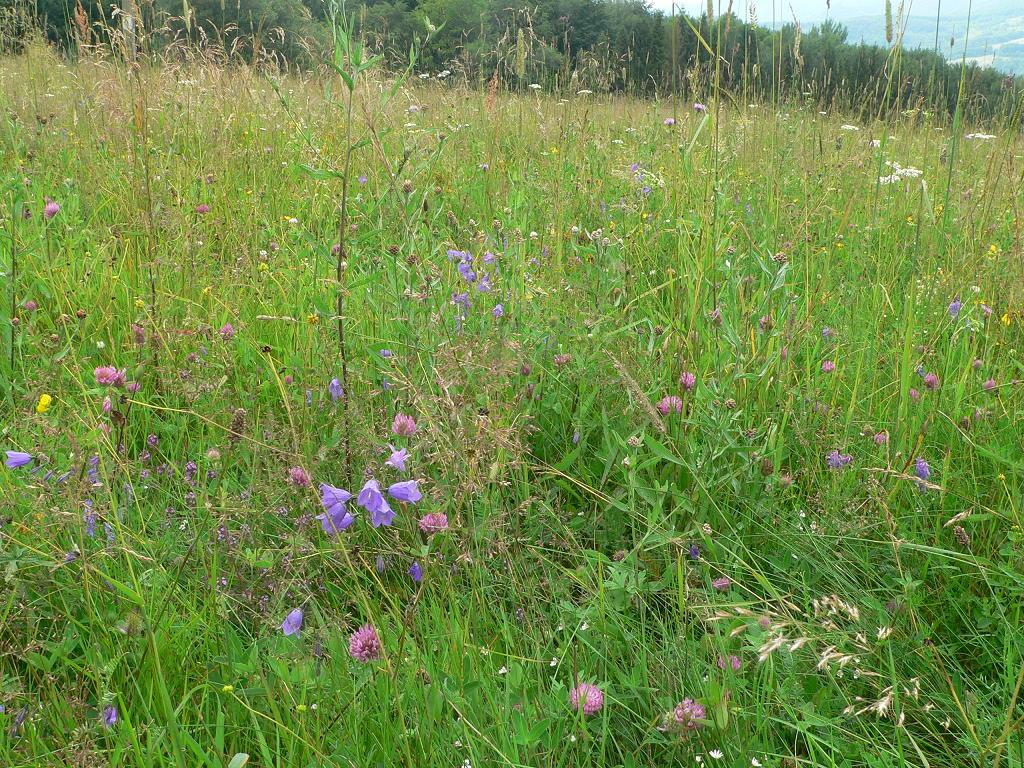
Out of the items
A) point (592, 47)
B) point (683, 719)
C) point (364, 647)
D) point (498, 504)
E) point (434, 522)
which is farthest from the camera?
point (592, 47)

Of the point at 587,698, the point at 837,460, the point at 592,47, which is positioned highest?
the point at 592,47

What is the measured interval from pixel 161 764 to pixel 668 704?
73 centimetres

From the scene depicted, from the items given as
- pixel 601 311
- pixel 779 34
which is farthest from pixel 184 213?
pixel 779 34

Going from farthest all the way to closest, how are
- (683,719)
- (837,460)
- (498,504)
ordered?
(837,460), (498,504), (683,719)

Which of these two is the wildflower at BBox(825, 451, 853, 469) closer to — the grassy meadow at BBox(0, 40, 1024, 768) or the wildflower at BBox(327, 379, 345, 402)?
the grassy meadow at BBox(0, 40, 1024, 768)

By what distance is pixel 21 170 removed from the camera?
3252 mm

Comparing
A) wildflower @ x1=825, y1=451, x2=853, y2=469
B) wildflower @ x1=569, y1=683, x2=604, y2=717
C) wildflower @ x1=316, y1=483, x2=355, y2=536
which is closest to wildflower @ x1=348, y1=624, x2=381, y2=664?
wildflower @ x1=316, y1=483, x2=355, y2=536

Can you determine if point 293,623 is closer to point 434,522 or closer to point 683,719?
point 434,522

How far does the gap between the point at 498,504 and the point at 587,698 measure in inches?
20.1

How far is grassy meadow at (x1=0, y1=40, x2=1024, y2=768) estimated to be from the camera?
112 cm

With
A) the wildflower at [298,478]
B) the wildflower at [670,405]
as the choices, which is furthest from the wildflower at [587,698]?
the wildflower at [670,405]

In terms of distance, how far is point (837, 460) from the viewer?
170 cm

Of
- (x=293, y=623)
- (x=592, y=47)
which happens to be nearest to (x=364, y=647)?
(x=293, y=623)

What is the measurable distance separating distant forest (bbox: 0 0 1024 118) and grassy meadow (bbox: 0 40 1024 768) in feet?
2.27
